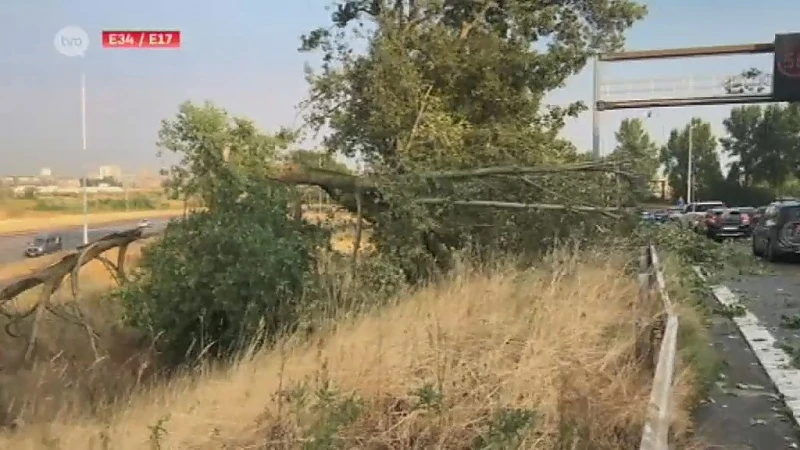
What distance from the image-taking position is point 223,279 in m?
9.92

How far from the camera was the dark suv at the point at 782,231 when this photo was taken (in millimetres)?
21594

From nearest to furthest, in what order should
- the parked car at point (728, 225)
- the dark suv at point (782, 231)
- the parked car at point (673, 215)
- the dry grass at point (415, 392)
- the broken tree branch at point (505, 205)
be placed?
the dry grass at point (415, 392)
the broken tree branch at point (505, 205)
the dark suv at point (782, 231)
the parked car at point (673, 215)
the parked car at point (728, 225)

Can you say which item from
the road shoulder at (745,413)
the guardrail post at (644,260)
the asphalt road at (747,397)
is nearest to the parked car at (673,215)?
the asphalt road at (747,397)

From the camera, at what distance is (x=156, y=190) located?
13.5 metres

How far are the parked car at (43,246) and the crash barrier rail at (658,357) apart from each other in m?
14.8

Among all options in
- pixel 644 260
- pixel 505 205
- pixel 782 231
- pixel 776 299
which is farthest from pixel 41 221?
pixel 644 260

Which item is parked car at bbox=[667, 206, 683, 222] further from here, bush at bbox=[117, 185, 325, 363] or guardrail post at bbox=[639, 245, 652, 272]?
bush at bbox=[117, 185, 325, 363]

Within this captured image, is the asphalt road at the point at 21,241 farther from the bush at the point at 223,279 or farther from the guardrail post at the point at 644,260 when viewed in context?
the guardrail post at the point at 644,260

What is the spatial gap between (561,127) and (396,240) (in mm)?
10104

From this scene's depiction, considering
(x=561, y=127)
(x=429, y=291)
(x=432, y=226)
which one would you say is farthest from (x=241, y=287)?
(x=561, y=127)

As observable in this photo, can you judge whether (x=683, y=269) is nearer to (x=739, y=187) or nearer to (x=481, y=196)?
→ (x=481, y=196)

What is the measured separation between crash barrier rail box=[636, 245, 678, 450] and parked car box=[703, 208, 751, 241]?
2749 cm

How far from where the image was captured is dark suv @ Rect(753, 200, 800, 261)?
2159 centimetres

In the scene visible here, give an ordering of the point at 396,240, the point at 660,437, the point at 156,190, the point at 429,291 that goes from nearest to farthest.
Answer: the point at 660,437 < the point at 429,291 < the point at 396,240 < the point at 156,190
